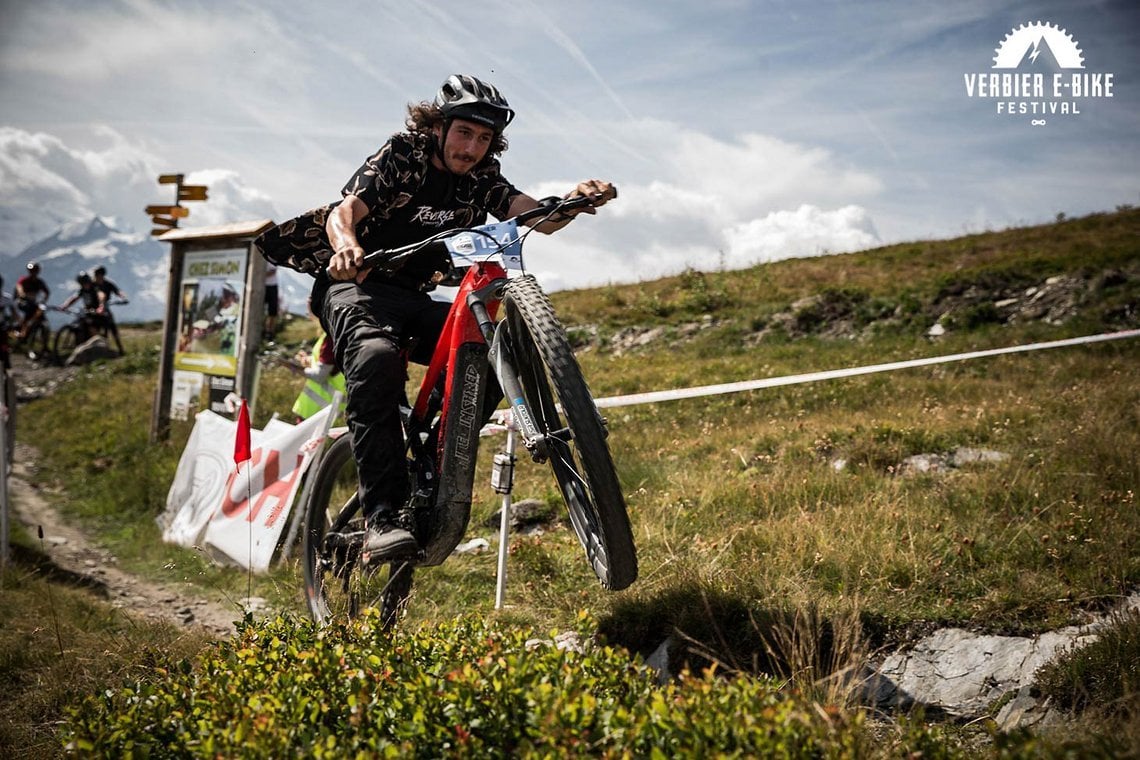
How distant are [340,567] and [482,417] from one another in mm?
1430

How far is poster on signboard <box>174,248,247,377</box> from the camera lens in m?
8.90

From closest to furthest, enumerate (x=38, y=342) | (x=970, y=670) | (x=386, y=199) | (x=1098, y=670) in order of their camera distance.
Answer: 1. (x=1098, y=670)
2. (x=970, y=670)
3. (x=386, y=199)
4. (x=38, y=342)

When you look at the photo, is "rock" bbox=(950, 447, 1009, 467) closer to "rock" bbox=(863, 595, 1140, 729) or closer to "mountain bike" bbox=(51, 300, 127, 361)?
"rock" bbox=(863, 595, 1140, 729)

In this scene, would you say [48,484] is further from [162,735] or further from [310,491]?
[162,735]

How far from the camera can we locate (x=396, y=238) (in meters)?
4.40

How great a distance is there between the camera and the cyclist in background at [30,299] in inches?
906

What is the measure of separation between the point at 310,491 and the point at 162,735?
8.21 ft

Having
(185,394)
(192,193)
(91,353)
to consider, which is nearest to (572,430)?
(185,394)

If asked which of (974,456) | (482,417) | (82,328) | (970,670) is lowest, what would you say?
(970,670)

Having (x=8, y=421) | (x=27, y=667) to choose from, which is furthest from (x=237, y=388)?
(x=27, y=667)

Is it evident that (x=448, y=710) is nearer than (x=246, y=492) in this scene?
Yes

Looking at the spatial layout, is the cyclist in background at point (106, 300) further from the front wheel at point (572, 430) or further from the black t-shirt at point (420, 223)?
the front wheel at point (572, 430)

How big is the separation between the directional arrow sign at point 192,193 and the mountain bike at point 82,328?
44.3 feet

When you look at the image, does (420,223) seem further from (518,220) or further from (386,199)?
(518,220)
